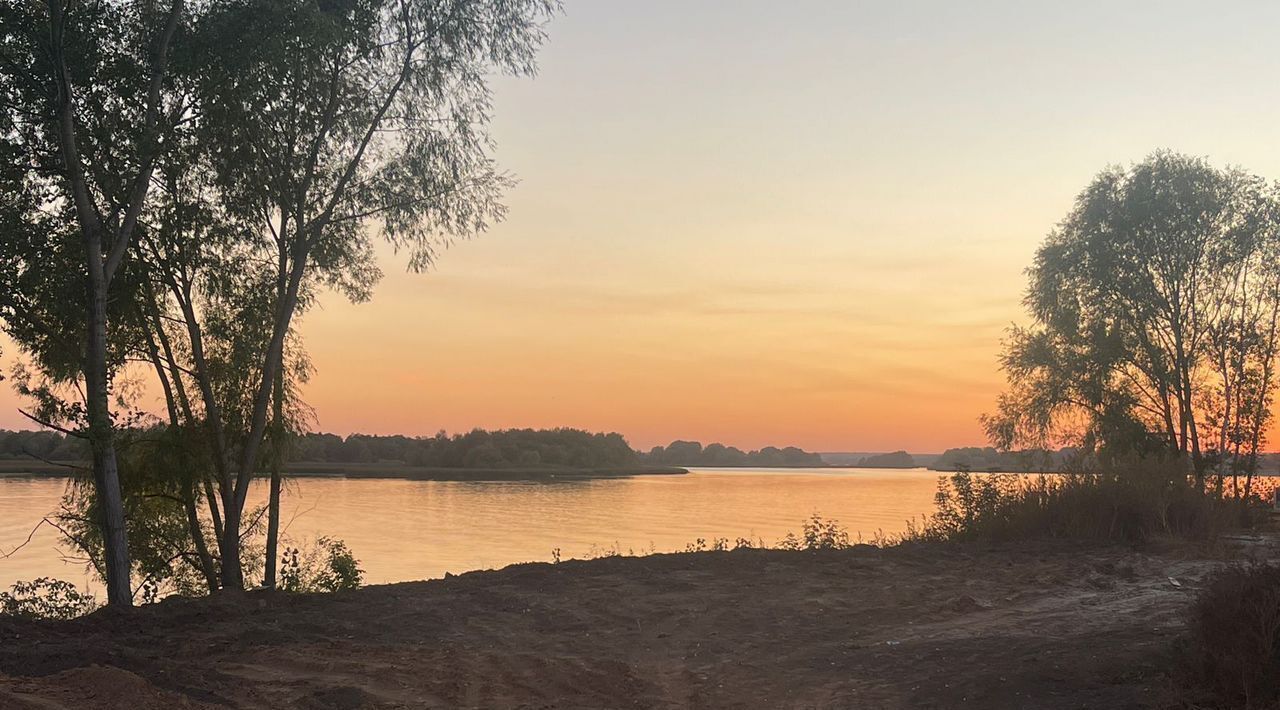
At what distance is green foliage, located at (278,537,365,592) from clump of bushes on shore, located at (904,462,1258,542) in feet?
36.5

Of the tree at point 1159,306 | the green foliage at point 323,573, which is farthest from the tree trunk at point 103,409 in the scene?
the tree at point 1159,306

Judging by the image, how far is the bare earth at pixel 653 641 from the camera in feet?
24.0

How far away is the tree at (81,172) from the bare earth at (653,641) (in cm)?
328

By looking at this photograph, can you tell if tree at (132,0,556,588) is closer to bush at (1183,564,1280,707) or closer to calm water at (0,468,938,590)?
calm water at (0,468,938,590)

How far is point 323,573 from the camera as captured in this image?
658 inches

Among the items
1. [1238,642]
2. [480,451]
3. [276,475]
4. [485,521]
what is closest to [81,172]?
[276,475]

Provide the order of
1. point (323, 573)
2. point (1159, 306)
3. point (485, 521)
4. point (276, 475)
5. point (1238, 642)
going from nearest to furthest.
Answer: point (1238, 642) < point (276, 475) < point (323, 573) < point (1159, 306) < point (485, 521)

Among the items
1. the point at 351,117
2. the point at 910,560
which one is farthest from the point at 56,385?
the point at 910,560

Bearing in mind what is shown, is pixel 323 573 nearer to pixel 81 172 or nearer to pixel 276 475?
pixel 276 475

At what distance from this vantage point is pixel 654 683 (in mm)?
8367

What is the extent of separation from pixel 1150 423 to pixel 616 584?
22293 millimetres

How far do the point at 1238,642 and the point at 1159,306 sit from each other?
79.9ft

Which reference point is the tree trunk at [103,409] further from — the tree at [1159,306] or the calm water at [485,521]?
the tree at [1159,306]

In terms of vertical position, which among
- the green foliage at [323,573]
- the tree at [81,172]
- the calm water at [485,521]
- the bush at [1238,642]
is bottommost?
the calm water at [485,521]
